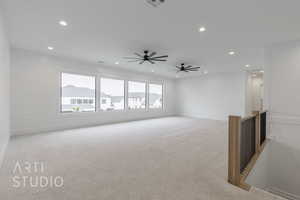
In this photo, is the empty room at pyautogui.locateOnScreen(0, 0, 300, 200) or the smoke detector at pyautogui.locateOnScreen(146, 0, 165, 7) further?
the smoke detector at pyautogui.locateOnScreen(146, 0, 165, 7)

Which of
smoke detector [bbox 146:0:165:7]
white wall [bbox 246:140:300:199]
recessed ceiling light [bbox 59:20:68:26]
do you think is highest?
recessed ceiling light [bbox 59:20:68:26]

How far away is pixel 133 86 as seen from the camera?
27.0 feet

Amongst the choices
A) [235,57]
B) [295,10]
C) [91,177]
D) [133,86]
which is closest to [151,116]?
[133,86]

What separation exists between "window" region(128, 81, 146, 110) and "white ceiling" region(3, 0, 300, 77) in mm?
3507

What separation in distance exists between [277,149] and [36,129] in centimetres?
773

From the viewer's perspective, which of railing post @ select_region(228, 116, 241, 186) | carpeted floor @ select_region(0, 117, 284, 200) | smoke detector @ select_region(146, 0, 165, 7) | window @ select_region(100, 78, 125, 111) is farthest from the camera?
window @ select_region(100, 78, 125, 111)

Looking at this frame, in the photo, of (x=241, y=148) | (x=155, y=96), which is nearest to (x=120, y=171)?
(x=241, y=148)

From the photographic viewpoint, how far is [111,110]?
23.4 ft

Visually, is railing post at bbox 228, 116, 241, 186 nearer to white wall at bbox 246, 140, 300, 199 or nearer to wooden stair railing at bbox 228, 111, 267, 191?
wooden stair railing at bbox 228, 111, 267, 191

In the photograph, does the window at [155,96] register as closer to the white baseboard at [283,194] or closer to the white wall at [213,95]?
the white wall at [213,95]

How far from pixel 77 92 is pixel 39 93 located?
137 cm

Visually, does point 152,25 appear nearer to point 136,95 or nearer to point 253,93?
point 136,95

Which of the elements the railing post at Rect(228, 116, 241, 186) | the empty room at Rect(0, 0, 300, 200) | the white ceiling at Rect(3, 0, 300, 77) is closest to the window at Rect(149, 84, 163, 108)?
the empty room at Rect(0, 0, 300, 200)

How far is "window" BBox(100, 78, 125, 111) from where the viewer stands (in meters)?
6.96
